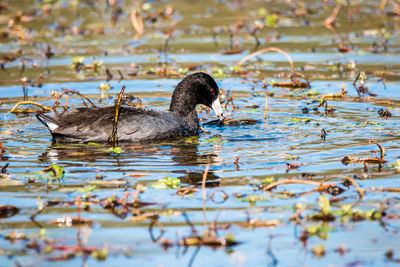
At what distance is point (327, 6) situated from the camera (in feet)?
59.9

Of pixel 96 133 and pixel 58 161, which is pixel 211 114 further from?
pixel 58 161

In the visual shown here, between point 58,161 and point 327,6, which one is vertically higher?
point 327,6

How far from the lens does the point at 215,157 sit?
22.8 ft

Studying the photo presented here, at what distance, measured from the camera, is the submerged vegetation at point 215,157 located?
14.8ft

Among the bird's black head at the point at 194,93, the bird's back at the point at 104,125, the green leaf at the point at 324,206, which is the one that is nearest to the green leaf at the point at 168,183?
the green leaf at the point at 324,206

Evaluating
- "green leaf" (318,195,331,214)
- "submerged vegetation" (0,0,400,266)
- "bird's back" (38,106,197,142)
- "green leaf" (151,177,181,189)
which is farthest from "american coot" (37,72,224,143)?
"green leaf" (318,195,331,214)

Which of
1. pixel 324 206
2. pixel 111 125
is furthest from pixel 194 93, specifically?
pixel 324 206

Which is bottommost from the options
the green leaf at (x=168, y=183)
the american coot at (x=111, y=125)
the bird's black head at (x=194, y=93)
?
the green leaf at (x=168, y=183)

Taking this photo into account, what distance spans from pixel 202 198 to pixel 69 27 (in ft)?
37.0

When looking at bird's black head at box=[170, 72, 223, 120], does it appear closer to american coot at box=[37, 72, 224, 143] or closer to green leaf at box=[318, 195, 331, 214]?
american coot at box=[37, 72, 224, 143]

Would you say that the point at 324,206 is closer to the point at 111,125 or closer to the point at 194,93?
the point at 111,125

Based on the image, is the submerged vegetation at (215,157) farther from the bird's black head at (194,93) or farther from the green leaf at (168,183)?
the bird's black head at (194,93)

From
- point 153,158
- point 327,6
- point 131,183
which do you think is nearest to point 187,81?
point 153,158

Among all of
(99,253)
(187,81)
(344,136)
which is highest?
Result: (187,81)
